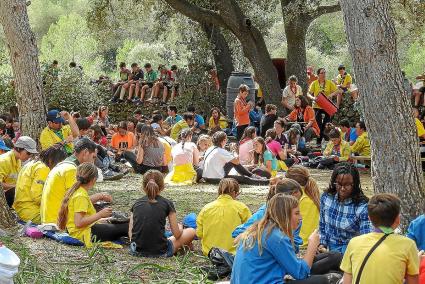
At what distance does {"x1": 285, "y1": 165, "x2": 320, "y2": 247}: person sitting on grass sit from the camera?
340 inches

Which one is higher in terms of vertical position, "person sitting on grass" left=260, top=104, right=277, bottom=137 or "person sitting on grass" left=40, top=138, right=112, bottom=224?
"person sitting on grass" left=260, top=104, right=277, bottom=137

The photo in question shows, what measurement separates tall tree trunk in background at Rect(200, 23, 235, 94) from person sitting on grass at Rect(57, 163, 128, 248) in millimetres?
16241

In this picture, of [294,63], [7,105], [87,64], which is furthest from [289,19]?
[87,64]

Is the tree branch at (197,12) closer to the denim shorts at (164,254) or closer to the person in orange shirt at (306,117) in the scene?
the person in orange shirt at (306,117)

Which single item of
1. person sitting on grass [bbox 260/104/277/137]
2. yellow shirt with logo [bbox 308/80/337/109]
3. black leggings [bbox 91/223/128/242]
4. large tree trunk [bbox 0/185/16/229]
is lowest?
black leggings [bbox 91/223/128/242]

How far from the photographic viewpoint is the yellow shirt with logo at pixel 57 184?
32.3ft

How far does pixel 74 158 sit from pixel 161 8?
16662 millimetres

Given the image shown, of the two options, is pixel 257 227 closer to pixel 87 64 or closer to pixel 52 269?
pixel 52 269

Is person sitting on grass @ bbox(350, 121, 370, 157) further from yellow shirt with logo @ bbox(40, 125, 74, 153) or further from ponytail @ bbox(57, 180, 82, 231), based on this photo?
ponytail @ bbox(57, 180, 82, 231)

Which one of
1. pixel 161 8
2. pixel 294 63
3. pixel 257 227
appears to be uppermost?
pixel 161 8

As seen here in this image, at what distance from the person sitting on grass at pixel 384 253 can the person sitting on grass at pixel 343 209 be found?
1.83m

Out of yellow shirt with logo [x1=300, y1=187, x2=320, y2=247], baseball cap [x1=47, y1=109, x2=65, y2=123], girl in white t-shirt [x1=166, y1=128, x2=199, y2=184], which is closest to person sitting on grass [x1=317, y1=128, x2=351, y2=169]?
girl in white t-shirt [x1=166, y1=128, x2=199, y2=184]

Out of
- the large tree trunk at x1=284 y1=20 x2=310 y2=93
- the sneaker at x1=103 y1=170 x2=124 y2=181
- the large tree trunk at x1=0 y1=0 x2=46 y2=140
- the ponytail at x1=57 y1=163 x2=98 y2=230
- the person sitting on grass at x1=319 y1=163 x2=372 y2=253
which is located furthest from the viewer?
the large tree trunk at x1=284 y1=20 x2=310 y2=93

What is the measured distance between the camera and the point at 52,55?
55344 millimetres
